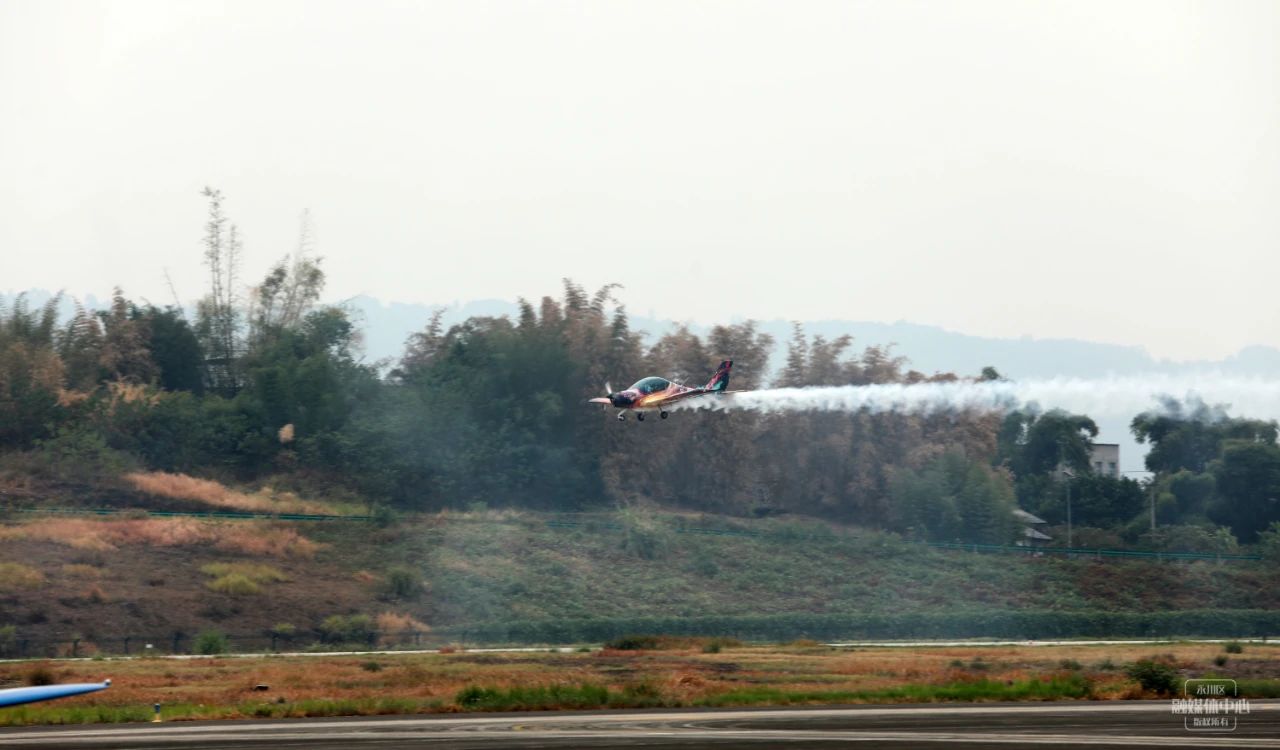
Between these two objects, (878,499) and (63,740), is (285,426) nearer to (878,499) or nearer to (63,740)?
(878,499)

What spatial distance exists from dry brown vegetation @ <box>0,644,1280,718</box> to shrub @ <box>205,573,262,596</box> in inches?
834

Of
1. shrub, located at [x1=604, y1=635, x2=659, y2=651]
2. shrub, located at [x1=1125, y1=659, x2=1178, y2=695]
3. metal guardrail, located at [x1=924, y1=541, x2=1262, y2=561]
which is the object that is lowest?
shrub, located at [x1=604, y1=635, x2=659, y2=651]

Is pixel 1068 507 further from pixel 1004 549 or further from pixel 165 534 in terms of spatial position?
pixel 165 534

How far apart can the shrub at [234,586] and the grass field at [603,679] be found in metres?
20.2

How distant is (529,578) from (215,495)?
24.9 metres

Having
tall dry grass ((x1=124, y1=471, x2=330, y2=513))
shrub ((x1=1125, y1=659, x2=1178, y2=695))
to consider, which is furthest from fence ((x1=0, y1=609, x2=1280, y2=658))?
shrub ((x1=1125, y1=659, x2=1178, y2=695))

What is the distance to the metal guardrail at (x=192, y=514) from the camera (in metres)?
96.5

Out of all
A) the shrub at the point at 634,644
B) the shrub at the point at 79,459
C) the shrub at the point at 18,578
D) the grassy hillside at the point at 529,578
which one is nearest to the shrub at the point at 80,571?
the grassy hillside at the point at 529,578

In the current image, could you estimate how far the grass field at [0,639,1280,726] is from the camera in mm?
47031

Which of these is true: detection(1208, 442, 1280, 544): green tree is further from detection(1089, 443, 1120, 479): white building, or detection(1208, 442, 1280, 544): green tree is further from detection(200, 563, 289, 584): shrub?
detection(200, 563, 289, 584): shrub

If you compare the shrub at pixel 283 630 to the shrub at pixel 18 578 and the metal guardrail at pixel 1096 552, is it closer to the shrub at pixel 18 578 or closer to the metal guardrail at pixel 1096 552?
the shrub at pixel 18 578

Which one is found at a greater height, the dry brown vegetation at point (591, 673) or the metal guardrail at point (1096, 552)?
the metal guardrail at point (1096, 552)

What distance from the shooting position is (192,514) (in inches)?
3927

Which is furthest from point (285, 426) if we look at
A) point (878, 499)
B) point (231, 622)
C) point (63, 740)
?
point (63, 740)
